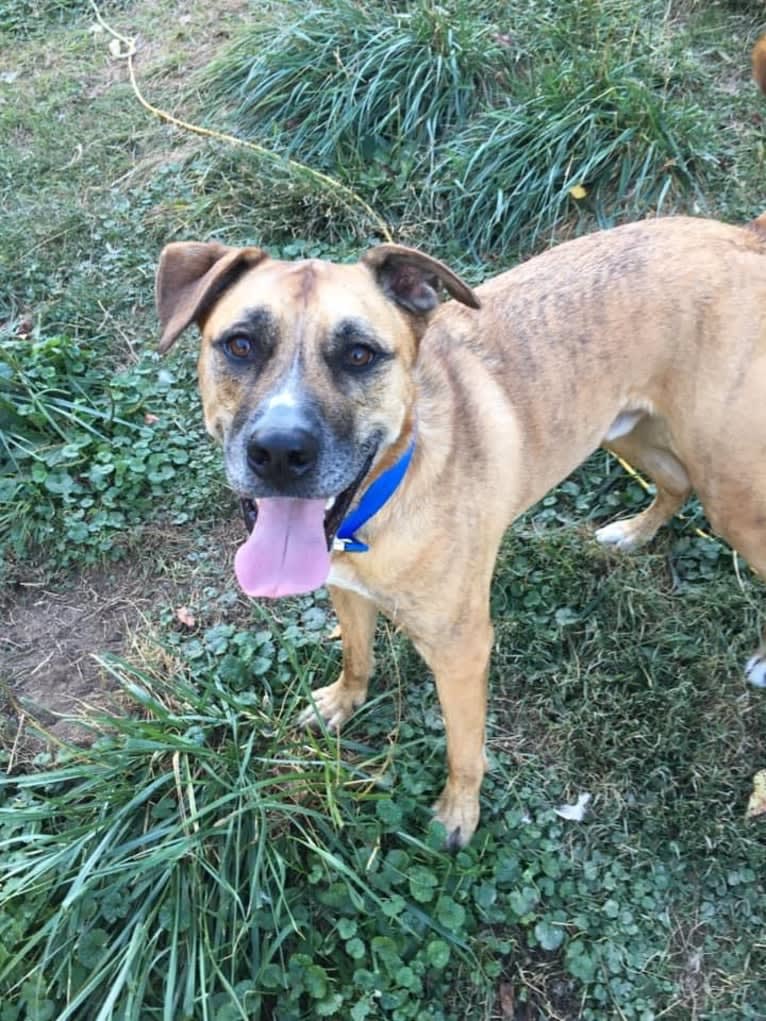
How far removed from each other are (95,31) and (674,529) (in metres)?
6.13

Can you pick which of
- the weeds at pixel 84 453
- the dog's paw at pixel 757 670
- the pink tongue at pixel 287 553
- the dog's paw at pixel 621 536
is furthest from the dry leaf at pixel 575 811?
the weeds at pixel 84 453

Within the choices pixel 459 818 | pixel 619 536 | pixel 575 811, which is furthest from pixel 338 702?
pixel 619 536

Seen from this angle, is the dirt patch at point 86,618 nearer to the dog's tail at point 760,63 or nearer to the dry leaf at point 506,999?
the dry leaf at point 506,999

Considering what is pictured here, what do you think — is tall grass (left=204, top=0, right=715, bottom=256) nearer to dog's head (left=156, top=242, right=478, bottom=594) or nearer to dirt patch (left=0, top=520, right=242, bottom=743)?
dirt patch (left=0, top=520, right=242, bottom=743)

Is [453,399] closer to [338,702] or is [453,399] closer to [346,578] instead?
[346,578]

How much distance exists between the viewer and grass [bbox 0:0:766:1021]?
2.76m

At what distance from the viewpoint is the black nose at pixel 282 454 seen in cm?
214

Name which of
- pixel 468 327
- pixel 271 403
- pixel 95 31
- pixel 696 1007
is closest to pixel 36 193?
pixel 95 31

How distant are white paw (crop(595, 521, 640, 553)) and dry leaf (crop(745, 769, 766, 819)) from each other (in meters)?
1.12

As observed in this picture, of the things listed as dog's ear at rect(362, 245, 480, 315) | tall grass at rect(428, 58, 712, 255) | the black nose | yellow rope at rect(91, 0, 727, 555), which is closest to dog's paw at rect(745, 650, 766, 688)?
yellow rope at rect(91, 0, 727, 555)

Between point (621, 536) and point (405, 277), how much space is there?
1.85 metres

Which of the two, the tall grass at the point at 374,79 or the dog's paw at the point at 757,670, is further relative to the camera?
the tall grass at the point at 374,79

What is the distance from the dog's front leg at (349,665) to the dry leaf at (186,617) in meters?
0.68

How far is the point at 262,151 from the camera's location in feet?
17.7
